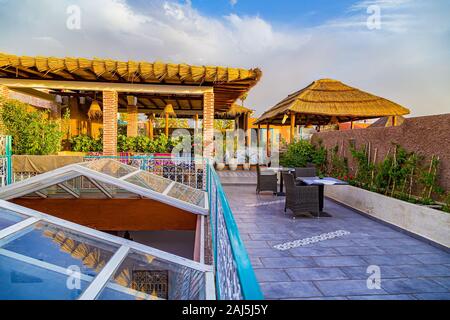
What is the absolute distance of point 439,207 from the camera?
5.52 meters

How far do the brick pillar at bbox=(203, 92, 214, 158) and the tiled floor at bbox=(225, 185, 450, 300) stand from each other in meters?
3.36

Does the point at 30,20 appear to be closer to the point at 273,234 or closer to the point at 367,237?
the point at 273,234

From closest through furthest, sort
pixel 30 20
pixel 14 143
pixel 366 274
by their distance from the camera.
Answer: pixel 366 274 < pixel 14 143 < pixel 30 20

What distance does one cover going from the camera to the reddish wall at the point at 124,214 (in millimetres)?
7239

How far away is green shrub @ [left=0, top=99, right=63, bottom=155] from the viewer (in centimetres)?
878

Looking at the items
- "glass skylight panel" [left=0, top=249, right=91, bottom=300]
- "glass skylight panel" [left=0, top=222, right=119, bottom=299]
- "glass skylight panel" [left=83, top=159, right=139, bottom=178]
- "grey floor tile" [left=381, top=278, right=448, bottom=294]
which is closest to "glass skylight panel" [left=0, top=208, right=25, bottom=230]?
"glass skylight panel" [left=0, top=222, right=119, bottom=299]

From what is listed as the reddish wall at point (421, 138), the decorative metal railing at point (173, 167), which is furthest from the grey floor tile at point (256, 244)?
the decorative metal railing at point (173, 167)

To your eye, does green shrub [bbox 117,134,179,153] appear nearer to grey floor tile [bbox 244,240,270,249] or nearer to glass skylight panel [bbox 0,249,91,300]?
grey floor tile [bbox 244,240,270,249]

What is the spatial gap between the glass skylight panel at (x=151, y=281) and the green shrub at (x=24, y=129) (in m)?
7.41

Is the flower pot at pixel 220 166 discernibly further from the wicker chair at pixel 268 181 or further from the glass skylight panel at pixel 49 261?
the glass skylight panel at pixel 49 261

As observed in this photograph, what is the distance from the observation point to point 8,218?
131 inches

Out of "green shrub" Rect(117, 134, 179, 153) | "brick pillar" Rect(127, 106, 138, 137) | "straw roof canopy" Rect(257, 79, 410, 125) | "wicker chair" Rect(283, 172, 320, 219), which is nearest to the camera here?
"wicker chair" Rect(283, 172, 320, 219)
